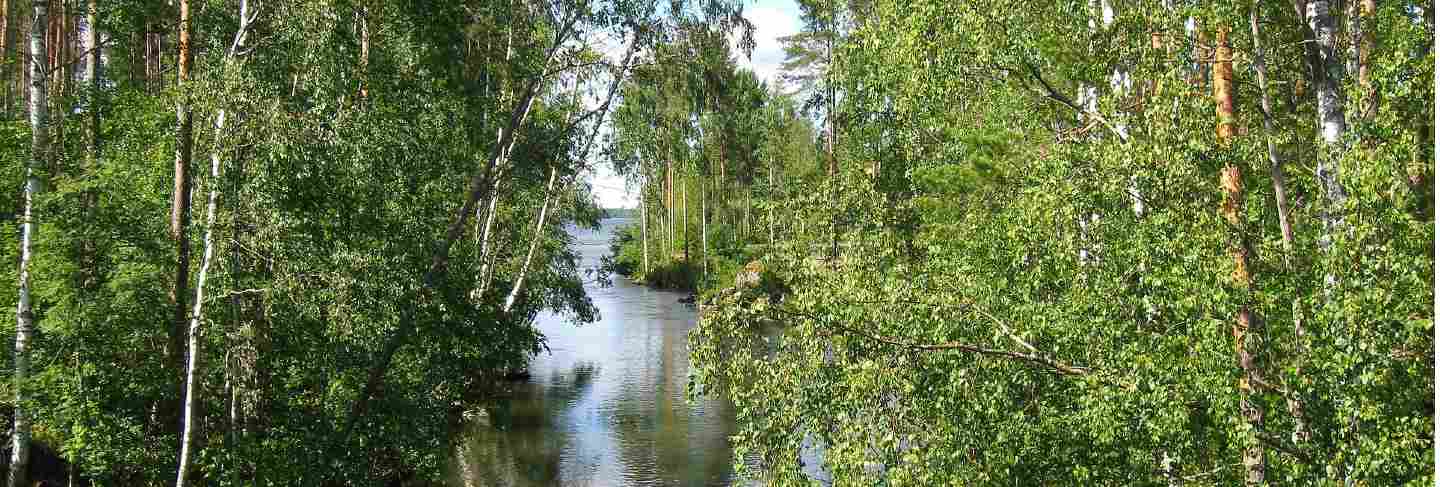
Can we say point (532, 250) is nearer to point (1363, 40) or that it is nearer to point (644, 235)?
point (1363, 40)

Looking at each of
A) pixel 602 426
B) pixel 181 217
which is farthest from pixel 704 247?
pixel 181 217

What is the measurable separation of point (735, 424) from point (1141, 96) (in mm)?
13591

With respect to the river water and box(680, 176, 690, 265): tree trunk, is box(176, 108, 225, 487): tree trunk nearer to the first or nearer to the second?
the river water

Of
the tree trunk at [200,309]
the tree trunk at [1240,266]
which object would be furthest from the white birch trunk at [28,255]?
the tree trunk at [1240,266]

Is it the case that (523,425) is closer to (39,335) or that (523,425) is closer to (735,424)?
(735,424)

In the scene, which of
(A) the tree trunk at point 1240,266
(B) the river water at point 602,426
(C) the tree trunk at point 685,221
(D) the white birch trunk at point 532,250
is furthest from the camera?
(C) the tree trunk at point 685,221

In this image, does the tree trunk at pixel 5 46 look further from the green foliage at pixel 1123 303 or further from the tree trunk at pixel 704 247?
the tree trunk at pixel 704 247

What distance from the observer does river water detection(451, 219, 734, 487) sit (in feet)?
63.6

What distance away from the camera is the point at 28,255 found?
11742 mm

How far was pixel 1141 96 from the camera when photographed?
36.5 feet

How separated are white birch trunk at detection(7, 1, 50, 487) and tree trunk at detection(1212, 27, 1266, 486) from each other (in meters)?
11.5

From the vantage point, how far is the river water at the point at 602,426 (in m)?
19.4

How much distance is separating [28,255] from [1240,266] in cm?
1194

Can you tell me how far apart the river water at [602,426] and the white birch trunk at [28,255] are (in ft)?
24.9
